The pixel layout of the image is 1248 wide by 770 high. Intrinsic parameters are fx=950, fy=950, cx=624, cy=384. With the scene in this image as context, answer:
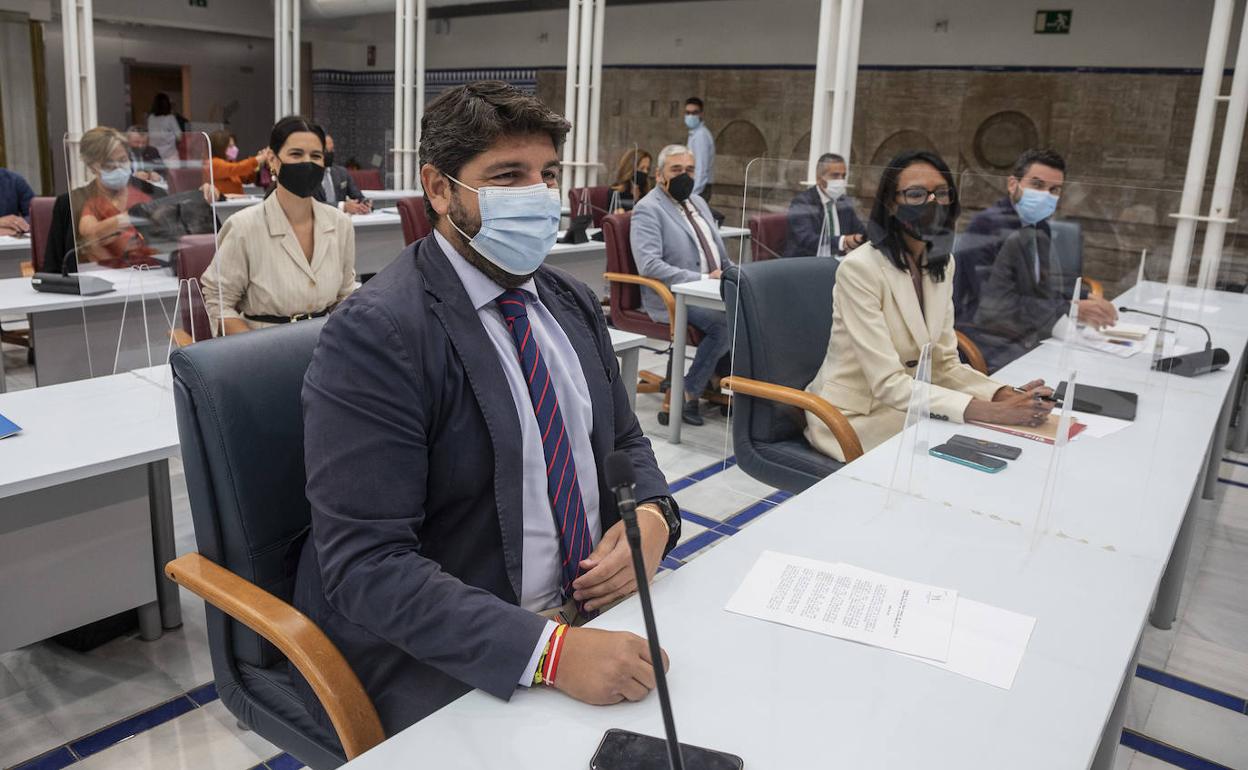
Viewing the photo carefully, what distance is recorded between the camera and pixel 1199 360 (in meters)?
2.96

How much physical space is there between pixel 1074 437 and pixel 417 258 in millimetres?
1548

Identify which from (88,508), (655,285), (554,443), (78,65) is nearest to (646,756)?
(554,443)

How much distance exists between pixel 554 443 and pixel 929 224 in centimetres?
134

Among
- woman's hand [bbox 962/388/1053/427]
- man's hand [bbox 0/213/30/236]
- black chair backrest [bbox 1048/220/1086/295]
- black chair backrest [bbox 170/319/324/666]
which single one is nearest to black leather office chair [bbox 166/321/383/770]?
black chair backrest [bbox 170/319/324/666]

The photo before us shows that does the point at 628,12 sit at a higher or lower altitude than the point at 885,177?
higher

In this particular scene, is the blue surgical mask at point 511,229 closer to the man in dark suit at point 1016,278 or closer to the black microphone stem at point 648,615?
the black microphone stem at point 648,615

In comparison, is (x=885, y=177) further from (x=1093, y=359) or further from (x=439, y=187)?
(x=439, y=187)

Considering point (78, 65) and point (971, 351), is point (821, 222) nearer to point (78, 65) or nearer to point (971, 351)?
point (971, 351)

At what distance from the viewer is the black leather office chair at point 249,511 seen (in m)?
1.45

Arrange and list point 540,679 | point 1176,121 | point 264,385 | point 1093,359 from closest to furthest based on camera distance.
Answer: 1. point 540,679
2. point 264,385
3. point 1093,359
4. point 1176,121

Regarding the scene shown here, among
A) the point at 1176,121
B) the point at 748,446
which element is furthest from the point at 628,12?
the point at 748,446

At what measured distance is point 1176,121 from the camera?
26.4ft

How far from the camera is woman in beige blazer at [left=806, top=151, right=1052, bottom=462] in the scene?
2.26 m

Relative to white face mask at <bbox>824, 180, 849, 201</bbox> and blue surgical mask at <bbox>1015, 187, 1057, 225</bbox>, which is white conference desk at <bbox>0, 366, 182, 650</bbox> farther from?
white face mask at <bbox>824, 180, 849, 201</bbox>
